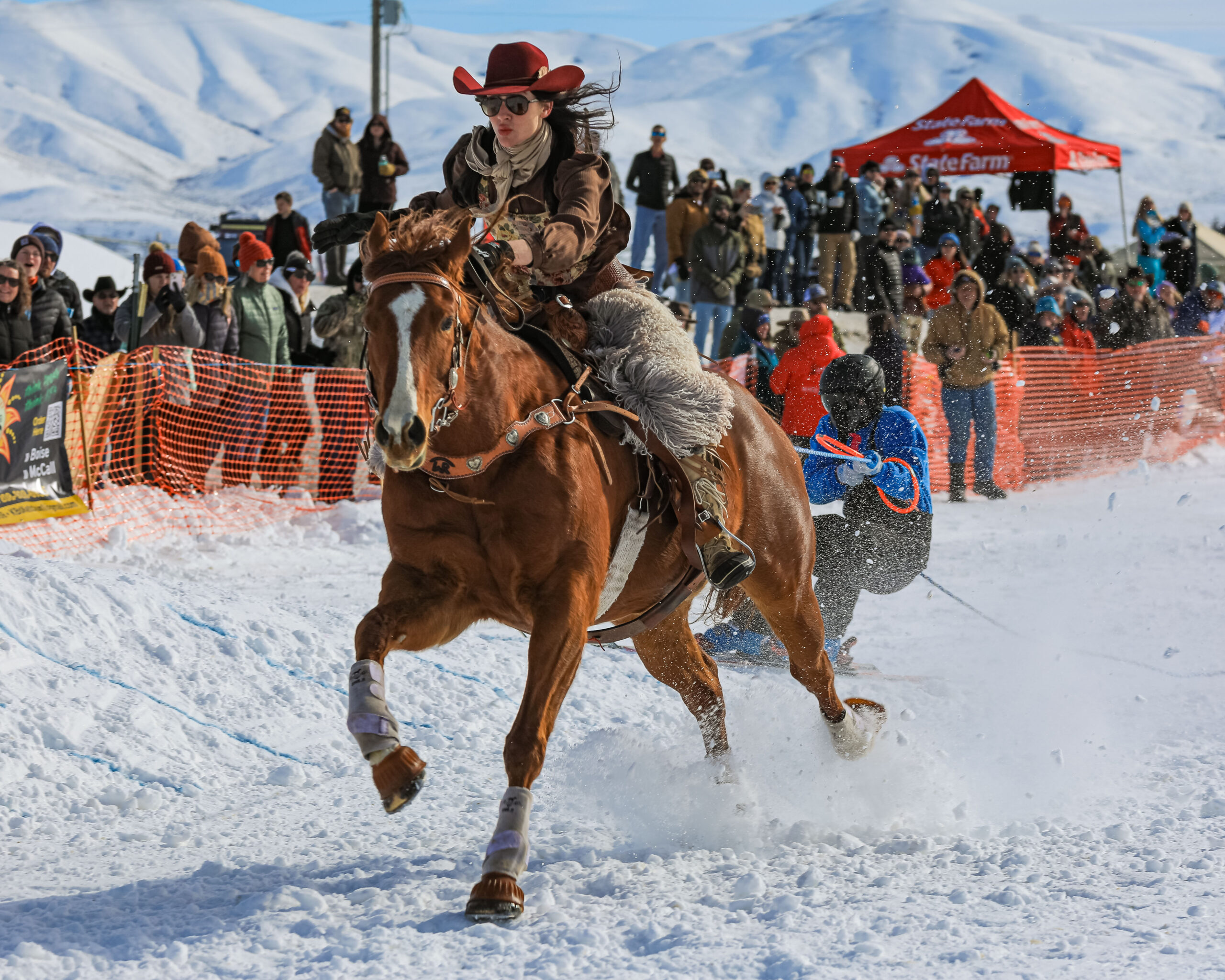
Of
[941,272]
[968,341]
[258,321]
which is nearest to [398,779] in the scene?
[258,321]

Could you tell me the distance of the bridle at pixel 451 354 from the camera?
3.12m

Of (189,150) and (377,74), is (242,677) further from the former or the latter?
(189,150)

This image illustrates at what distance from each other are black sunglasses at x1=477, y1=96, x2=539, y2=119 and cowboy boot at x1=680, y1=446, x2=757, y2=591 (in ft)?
4.05

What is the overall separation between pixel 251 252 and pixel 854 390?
5.50 metres

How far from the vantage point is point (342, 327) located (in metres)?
10.0

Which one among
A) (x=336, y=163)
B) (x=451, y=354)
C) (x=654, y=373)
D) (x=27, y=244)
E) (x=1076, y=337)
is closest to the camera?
(x=451, y=354)

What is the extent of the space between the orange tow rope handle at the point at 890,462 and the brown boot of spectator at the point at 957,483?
6.19 metres

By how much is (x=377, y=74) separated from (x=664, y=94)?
4681 inches

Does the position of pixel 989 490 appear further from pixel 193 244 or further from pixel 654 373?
pixel 654 373

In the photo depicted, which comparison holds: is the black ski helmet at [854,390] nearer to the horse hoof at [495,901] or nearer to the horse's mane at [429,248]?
the horse's mane at [429,248]

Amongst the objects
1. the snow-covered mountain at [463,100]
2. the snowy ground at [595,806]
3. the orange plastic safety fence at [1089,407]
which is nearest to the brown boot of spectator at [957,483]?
the orange plastic safety fence at [1089,407]

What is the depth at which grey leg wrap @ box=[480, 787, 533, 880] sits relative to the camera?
3.28m

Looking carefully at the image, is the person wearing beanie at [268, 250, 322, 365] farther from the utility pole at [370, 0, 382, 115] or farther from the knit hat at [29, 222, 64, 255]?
the utility pole at [370, 0, 382, 115]

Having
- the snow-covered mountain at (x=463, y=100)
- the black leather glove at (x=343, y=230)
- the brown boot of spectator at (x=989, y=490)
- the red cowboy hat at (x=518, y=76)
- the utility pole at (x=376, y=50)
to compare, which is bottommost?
the brown boot of spectator at (x=989, y=490)
